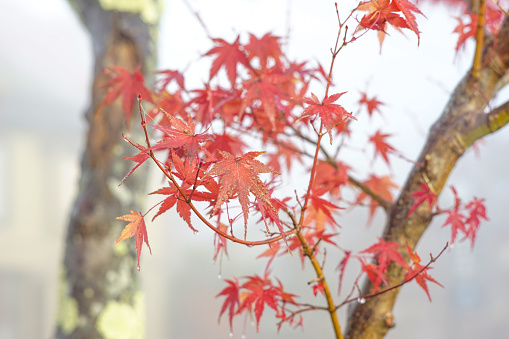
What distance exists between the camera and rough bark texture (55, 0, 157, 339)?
1107 mm

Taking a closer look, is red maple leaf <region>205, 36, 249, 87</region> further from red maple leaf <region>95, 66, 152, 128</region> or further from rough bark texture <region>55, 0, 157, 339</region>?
→ rough bark texture <region>55, 0, 157, 339</region>

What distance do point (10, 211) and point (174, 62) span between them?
1290mm

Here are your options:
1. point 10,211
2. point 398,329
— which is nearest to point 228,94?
point 398,329

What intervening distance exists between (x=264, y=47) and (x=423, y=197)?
28 cm

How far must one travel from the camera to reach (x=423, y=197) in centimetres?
62

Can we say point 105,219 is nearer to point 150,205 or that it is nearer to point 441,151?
point 441,151

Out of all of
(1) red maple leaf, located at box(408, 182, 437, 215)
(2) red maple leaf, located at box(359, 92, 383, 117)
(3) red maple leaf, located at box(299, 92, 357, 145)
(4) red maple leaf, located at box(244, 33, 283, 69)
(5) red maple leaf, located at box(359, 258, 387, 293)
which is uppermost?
(2) red maple leaf, located at box(359, 92, 383, 117)

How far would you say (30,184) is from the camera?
294 cm

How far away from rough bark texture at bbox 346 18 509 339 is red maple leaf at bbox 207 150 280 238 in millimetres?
351

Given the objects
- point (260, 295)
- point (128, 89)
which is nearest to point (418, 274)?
point (260, 295)

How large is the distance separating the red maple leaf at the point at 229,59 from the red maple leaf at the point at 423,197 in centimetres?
28

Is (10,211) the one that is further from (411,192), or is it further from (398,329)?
(411,192)

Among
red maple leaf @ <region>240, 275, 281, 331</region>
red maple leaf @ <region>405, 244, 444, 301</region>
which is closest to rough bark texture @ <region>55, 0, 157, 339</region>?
red maple leaf @ <region>240, 275, 281, 331</region>

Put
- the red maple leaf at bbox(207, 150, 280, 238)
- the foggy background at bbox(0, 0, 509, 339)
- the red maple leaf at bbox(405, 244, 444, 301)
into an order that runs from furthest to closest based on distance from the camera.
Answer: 1. the foggy background at bbox(0, 0, 509, 339)
2. the red maple leaf at bbox(405, 244, 444, 301)
3. the red maple leaf at bbox(207, 150, 280, 238)
